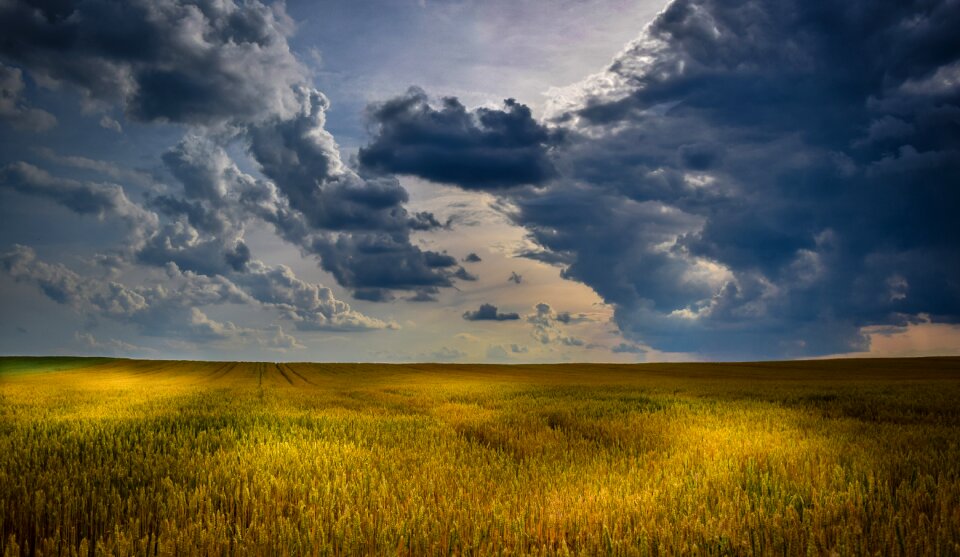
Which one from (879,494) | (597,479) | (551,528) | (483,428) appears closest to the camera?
(551,528)

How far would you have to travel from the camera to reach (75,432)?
9.93m

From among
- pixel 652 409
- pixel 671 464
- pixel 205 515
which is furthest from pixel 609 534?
pixel 652 409

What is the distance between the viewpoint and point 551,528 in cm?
475

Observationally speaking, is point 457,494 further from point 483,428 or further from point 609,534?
point 483,428

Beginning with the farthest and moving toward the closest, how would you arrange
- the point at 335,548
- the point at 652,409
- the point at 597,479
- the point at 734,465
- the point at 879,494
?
1. the point at 652,409
2. the point at 734,465
3. the point at 597,479
4. the point at 879,494
5. the point at 335,548


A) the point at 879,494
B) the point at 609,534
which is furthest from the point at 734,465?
the point at 609,534

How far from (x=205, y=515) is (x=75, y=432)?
6.88 metres

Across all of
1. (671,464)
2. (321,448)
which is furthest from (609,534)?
(321,448)

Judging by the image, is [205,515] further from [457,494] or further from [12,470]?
[12,470]

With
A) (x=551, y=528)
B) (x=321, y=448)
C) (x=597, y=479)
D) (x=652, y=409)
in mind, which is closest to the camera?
(x=551, y=528)

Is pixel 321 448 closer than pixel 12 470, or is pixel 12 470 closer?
pixel 12 470

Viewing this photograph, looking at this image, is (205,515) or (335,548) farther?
(205,515)

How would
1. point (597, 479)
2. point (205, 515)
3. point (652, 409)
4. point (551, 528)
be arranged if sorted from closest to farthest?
1. point (551, 528)
2. point (205, 515)
3. point (597, 479)
4. point (652, 409)

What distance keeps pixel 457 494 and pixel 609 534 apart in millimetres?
1848
